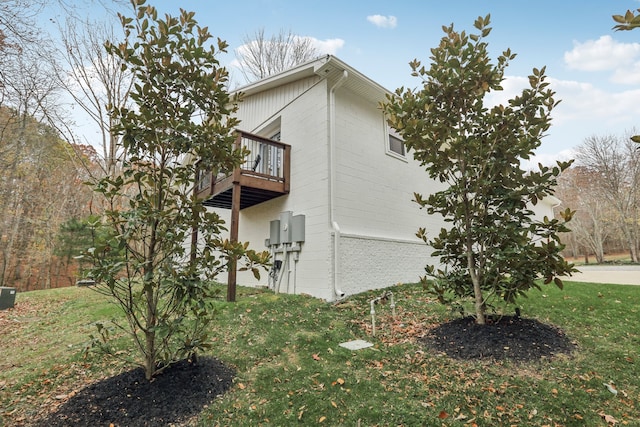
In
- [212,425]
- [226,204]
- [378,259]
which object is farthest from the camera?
[226,204]

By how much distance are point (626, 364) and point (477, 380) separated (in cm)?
164

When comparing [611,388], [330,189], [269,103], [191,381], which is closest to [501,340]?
[611,388]

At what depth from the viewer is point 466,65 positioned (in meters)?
4.01

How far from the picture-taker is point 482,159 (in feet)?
13.0

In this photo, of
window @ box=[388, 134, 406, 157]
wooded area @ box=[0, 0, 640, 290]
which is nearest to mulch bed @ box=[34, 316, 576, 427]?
wooded area @ box=[0, 0, 640, 290]

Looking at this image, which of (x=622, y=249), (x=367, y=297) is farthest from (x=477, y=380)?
(x=622, y=249)

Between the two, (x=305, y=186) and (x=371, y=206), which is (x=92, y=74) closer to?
(x=305, y=186)

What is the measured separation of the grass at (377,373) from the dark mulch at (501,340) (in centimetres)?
15

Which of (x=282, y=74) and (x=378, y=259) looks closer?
(x=378, y=259)

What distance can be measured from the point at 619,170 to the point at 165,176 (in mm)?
24799

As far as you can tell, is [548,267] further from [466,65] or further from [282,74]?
[282,74]

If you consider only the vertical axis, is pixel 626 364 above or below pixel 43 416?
above

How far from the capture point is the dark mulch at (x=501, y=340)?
333 centimetres

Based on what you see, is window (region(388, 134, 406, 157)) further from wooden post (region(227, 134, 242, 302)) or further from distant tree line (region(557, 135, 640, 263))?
distant tree line (region(557, 135, 640, 263))
